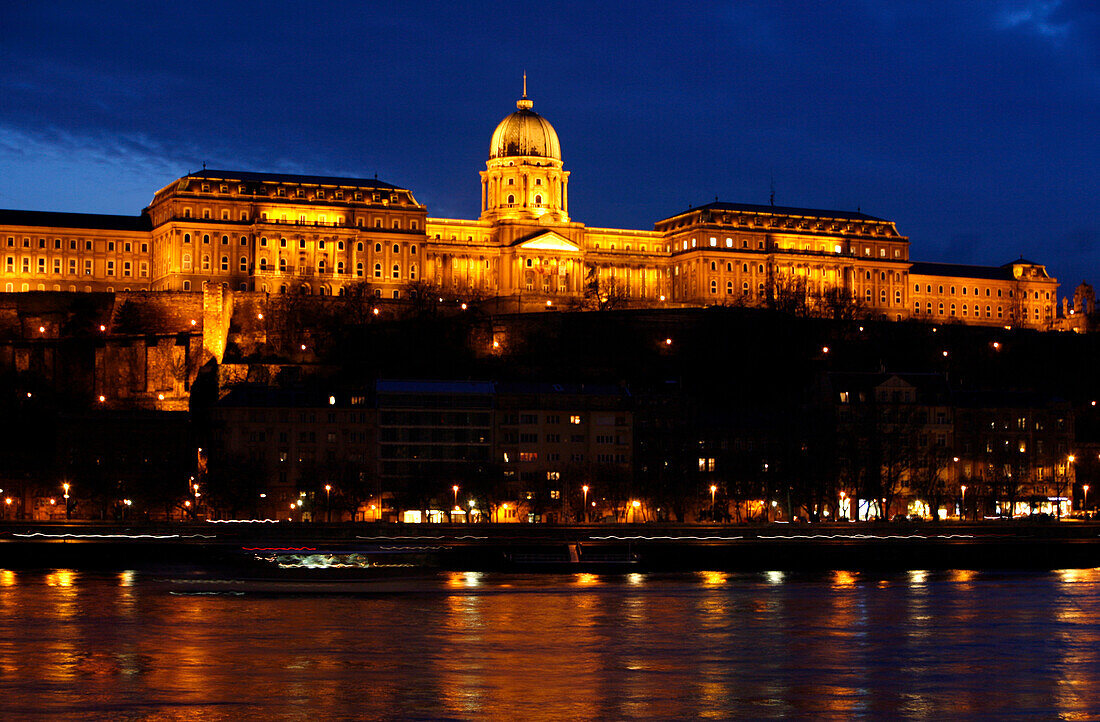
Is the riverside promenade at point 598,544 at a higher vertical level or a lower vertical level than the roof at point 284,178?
lower

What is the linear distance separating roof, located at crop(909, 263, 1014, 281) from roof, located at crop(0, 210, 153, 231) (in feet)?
274

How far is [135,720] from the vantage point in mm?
37375

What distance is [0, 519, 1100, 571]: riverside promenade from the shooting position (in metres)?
77.5

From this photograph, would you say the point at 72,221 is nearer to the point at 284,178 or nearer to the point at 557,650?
the point at 284,178

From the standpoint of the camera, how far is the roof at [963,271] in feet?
610

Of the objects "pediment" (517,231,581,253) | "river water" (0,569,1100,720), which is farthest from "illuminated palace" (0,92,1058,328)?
"river water" (0,569,1100,720)

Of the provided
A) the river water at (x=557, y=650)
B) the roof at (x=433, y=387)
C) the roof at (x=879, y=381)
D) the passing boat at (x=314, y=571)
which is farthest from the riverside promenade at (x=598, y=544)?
the roof at (x=879, y=381)

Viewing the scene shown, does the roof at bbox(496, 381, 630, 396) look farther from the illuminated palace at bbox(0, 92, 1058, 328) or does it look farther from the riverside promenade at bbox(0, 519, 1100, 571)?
the illuminated palace at bbox(0, 92, 1058, 328)

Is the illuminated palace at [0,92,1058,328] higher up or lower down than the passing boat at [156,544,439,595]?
higher up

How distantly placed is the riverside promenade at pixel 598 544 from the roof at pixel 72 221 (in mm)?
71224

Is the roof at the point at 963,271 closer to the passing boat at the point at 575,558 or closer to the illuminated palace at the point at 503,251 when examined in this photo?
the illuminated palace at the point at 503,251

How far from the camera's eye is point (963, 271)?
623 ft

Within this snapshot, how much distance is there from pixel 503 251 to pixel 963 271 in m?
A: 58.0

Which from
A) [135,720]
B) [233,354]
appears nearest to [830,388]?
[233,354]
